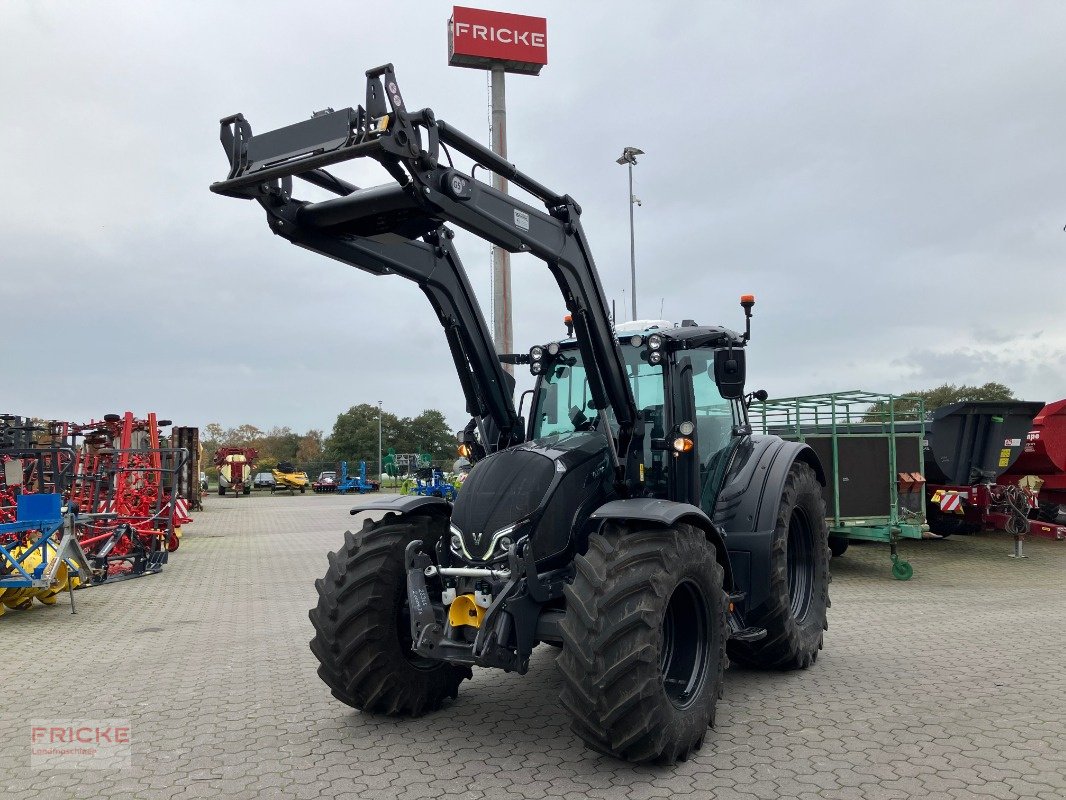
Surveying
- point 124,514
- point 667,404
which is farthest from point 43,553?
point 667,404

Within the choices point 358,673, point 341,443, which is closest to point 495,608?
point 358,673

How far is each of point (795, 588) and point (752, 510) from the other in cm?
140

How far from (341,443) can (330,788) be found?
78.3m

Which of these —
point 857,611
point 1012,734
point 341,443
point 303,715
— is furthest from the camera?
point 341,443

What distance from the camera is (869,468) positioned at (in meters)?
11.5

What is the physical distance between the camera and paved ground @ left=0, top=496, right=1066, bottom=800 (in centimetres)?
427

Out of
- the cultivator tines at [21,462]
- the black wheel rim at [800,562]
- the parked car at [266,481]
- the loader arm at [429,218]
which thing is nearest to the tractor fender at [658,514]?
the loader arm at [429,218]

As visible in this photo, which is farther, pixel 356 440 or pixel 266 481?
pixel 356 440

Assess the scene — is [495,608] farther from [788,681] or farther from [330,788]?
[788,681]

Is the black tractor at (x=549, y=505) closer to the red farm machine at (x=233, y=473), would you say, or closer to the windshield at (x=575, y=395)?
the windshield at (x=575, y=395)

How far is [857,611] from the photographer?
9.09m

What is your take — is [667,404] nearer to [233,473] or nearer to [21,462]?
[21,462]

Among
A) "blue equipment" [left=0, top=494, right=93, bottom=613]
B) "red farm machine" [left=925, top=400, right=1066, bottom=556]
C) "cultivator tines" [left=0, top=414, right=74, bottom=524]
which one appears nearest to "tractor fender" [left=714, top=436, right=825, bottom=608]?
"blue equipment" [left=0, top=494, right=93, bottom=613]

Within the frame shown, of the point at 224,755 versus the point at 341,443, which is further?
the point at 341,443
